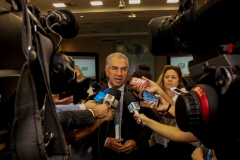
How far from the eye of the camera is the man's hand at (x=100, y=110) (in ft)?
4.11

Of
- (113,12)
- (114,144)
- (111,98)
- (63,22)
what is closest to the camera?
(63,22)

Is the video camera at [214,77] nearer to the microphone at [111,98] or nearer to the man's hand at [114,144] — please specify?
the microphone at [111,98]

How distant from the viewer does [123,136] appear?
1.91 meters

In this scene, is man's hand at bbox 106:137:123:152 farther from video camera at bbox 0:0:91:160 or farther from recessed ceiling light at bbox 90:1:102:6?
recessed ceiling light at bbox 90:1:102:6

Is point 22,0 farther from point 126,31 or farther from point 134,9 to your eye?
point 126,31

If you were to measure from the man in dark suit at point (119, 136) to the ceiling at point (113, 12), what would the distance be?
13.2 ft

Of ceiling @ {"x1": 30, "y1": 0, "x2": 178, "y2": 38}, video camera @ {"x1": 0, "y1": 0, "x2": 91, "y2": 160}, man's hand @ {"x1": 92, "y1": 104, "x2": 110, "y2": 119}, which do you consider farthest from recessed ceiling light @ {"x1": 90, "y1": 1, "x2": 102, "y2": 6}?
video camera @ {"x1": 0, "y1": 0, "x2": 91, "y2": 160}

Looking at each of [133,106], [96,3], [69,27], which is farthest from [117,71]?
[96,3]

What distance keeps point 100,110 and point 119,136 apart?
1.95ft

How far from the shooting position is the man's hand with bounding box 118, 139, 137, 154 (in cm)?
178

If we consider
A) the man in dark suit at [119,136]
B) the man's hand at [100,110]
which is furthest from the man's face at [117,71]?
the man's hand at [100,110]

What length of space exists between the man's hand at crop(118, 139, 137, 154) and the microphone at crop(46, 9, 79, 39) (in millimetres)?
1211

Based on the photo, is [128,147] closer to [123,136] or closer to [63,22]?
[123,136]

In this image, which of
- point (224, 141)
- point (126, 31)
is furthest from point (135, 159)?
point (126, 31)
